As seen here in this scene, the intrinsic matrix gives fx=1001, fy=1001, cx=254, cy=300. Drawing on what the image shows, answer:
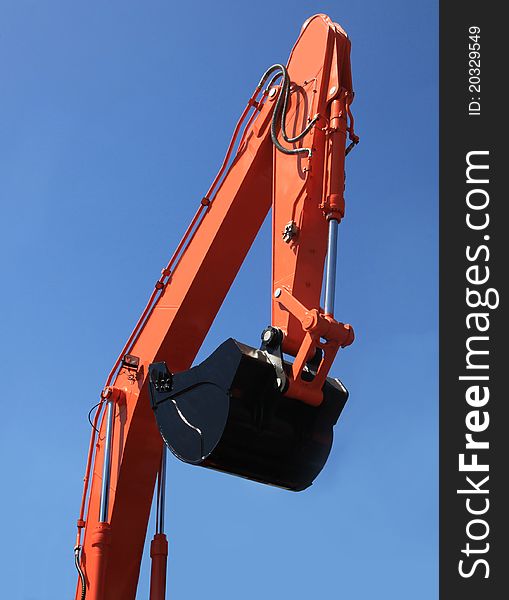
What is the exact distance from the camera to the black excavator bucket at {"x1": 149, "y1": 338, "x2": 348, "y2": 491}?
6.50 m

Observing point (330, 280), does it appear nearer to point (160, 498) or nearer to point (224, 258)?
point (224, 258)

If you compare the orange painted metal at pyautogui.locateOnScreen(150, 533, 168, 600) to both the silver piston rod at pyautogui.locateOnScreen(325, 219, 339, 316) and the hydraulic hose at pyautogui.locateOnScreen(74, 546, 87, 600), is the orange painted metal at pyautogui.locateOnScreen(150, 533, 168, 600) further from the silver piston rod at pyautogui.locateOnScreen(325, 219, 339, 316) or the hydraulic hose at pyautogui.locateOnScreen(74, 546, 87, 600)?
the silver piston rod at pyautogui.locateOnScreen(325, 219, 339, 316)

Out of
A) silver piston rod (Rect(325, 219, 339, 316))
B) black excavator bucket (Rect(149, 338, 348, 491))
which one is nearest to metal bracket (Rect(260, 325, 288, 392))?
black excavator bucket (Rect(149, 338, 348, 491))

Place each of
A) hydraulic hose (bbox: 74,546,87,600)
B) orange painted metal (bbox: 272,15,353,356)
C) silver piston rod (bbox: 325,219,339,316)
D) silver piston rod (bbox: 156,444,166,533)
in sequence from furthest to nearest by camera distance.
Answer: silver piston rod (bbox: 156,444,166,533) < hydraulic hose (bbox: 74,546,87,600) < orange painted metal (bbox: 272,15,353,356) < silver piston rod (bbox: 325,219,339,316)

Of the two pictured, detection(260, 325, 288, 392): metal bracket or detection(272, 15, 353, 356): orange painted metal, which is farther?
detection(272, 15, 353, 356): orange painted metal

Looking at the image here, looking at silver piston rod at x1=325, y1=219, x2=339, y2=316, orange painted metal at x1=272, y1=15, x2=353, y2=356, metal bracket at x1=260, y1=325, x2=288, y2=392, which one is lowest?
metal bracket at x1=260, y1=325, x2=288, y2=392

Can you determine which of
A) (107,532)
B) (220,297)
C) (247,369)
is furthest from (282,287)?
(107,532)

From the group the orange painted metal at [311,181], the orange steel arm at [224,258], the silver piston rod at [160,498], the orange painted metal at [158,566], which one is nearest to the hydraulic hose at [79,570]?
the orange steel arm at [224,258]

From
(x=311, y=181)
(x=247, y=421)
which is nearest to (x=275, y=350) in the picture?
(x=247, y=421)

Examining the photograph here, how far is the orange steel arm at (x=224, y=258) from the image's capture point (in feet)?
23.1

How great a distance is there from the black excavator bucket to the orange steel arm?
1.96 feet

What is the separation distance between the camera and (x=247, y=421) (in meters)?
6.52

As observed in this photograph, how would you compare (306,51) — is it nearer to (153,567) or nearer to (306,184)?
(306,184)

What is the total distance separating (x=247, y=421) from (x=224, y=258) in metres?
1.89
